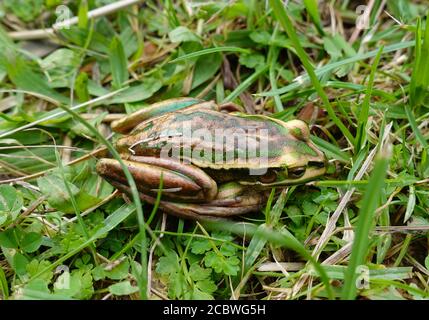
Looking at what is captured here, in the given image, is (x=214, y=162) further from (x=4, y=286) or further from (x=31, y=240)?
(x=4, y=286)

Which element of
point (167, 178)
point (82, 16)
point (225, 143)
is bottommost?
point (167, 178)

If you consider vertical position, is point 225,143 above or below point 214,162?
above

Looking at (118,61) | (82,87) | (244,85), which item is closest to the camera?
(244,85)

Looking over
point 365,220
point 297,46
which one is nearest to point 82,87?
point 297,46

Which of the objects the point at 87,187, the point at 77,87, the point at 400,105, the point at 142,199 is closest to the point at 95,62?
the point at 77,87

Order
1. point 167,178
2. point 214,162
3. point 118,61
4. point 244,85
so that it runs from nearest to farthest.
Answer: point 167,178
point 214,162
point 244,85
point 118,61

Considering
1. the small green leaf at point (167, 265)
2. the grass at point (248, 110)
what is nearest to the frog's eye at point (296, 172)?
the grass at point (248, 110)

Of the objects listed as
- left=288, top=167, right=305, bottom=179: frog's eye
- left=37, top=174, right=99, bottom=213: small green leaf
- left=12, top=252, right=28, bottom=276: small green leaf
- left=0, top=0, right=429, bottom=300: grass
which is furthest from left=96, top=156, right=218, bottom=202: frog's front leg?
left=12, top=252, right=28, bottom=276: small green leaf

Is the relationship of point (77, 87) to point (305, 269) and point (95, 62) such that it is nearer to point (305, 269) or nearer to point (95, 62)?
point (95, 62)
